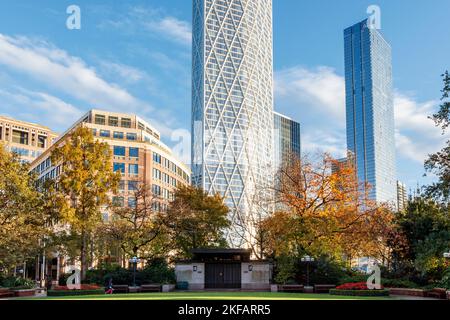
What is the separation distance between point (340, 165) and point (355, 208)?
15.4 feet

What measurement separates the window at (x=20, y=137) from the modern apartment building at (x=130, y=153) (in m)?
34.0

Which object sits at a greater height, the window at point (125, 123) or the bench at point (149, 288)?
the window at point (125, 123)

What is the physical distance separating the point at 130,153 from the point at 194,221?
52.3m

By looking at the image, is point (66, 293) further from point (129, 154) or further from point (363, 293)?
point (129, 154)

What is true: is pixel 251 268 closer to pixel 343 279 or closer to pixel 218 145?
pixel 343 279

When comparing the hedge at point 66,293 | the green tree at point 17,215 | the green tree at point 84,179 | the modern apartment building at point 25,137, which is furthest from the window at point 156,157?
the hedge at point 66,293

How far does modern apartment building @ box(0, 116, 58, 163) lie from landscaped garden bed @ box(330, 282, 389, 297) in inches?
4930

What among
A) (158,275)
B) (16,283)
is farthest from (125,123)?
(16,283)

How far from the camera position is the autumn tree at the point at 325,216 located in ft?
153

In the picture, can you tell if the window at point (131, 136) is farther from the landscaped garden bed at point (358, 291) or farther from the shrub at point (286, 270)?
the landscaped garden bed at point (358, 291)

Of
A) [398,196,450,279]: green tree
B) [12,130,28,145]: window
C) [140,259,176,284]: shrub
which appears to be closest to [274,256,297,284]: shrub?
[140,259,176,284]: shrub

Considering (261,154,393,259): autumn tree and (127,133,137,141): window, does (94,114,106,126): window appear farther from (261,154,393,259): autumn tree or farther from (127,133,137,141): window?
(261,154,393,259): autumn tree

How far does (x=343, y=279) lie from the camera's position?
43438 millimetres
